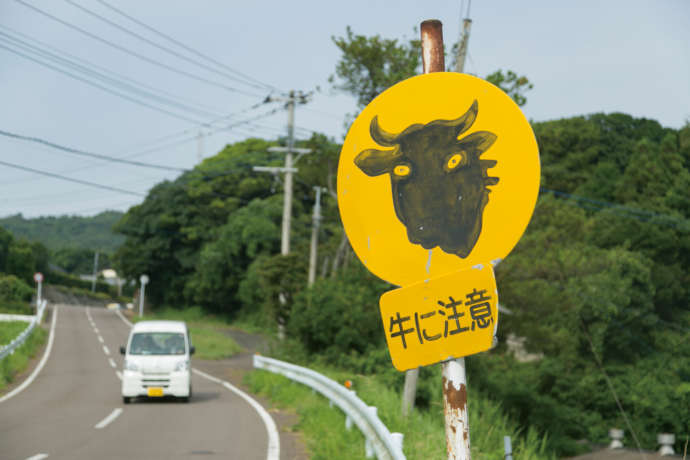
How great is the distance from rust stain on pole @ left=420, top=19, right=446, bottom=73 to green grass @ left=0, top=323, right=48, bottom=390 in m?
18.7

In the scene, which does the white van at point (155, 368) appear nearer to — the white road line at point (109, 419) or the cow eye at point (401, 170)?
the white road line at point (109, 419)

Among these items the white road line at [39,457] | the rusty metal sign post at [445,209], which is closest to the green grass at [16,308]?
the white road line at [39,457]

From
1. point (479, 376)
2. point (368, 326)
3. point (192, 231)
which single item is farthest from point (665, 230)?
point (192, 231)

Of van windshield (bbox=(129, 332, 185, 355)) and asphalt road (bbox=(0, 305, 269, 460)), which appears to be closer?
asphalt road (bbox=(0, 305, 269, 460))

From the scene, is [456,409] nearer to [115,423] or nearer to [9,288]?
[115,423]

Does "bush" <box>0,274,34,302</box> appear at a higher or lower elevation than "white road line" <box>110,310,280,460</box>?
higher

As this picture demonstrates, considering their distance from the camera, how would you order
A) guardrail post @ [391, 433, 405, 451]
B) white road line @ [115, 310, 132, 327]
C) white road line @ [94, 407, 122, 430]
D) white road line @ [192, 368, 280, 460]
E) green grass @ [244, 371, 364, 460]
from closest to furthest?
guardrail post @ [391, 433, 405, 451] → green grass @ [244, 371, 364, 460] → white road line @ [192, 368, 280, 460] → white road line @ [94, 407, 122, 430] → white road line @ [115, 310, 132, 327]

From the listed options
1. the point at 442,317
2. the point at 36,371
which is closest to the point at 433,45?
the point at 442,317

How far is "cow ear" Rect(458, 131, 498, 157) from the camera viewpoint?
3004 mm

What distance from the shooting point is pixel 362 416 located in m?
9.35

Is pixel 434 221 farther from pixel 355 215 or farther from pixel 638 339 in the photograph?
pixel 638 339

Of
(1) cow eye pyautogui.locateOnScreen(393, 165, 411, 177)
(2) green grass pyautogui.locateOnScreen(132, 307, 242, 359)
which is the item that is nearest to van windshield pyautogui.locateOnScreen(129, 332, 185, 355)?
(1) cow eye pyautogui.locateOnScreen(393, 165, 411, 177)

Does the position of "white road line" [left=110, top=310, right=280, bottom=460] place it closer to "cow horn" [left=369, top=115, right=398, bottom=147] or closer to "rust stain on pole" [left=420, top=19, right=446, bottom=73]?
"cow horn" [left=369, top=115, right=398, bottom=147]

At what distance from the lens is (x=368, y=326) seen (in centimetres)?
2394
